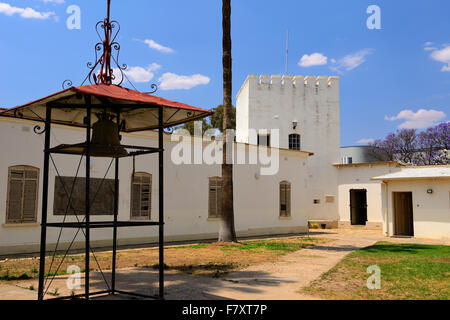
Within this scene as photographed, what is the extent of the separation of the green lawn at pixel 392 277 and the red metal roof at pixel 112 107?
3.67m

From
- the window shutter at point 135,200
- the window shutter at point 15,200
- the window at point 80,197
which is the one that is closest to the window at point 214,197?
the window shutter at point 135,200

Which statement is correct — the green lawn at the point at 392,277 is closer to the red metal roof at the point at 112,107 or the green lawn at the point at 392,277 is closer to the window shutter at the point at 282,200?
the red metal roof at the point at 112,107

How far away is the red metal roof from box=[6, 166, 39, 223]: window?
6.36m

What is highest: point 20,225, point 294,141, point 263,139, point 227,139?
point 263,139

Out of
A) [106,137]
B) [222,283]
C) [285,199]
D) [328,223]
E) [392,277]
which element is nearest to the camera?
[106,137]

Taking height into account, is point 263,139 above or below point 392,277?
above

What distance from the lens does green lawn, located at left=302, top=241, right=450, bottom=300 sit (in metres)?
6.67

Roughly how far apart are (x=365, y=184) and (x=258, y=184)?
8428 millimetres

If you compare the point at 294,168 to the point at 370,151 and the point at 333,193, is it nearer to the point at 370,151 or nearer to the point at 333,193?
the point at 333,193

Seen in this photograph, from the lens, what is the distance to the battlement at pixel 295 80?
87.4 feet

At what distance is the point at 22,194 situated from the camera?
40.4ft

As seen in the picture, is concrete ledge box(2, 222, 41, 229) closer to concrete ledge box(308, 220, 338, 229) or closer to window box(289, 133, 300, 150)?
concrete ledge box(308, 220, 338, 229)
